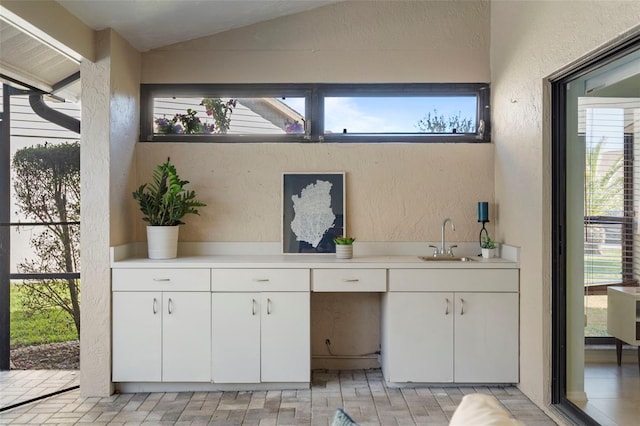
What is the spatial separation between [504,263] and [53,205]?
3.56 meters

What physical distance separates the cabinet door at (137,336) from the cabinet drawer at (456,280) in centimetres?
179

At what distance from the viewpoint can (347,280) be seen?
12.0 feet

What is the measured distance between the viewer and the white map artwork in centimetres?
417

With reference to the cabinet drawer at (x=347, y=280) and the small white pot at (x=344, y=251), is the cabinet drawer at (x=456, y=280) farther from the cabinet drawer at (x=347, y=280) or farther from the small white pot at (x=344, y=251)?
the small white pot at (x=344, y=251)

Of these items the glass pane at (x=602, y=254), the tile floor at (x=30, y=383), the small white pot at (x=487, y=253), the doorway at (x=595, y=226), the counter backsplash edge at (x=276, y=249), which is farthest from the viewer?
the counter backsplash edge at (x=276, y=249)

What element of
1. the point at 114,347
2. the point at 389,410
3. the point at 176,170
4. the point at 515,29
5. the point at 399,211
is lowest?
the point at 389,410

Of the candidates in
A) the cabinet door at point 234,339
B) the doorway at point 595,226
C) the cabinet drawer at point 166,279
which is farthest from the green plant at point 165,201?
the doorway at point 595,226

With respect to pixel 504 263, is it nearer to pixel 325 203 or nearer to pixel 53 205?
pixel 325 203

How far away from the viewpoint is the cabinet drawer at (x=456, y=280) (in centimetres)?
364

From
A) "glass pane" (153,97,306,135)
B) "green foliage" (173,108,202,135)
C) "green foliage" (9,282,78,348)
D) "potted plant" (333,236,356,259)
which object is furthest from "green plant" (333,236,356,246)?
"green foliage" (9,282,78,348)

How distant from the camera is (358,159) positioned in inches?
165

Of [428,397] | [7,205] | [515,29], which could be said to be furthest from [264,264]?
[515,29]

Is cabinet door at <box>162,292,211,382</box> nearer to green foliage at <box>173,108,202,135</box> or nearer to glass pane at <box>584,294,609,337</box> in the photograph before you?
green foliage at <box>173,108,202,135</box>

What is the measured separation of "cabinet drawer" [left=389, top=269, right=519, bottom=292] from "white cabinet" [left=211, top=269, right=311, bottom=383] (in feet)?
2.41
